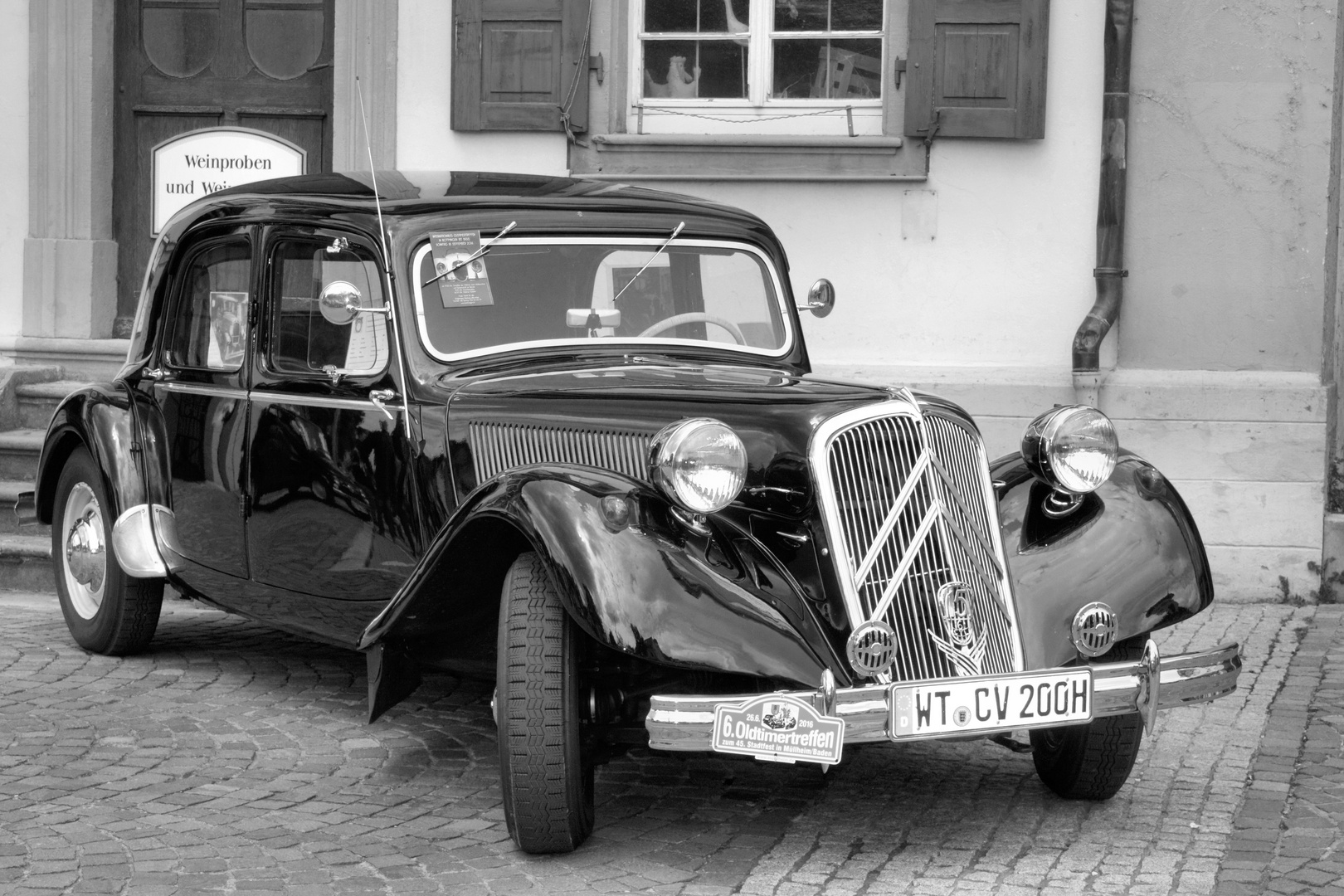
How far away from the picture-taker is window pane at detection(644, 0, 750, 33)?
8.43m

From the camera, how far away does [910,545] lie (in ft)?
12.6

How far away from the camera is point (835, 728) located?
11.3 ft

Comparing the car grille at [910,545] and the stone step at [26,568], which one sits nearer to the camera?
the car grille at [910,545]

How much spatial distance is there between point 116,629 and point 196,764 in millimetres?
1457

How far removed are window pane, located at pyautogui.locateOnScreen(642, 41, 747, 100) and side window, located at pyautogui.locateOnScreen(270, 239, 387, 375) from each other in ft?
12.1

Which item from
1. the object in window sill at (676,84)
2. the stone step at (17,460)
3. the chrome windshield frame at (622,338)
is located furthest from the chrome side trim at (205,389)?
the object in window sill at (676,84)

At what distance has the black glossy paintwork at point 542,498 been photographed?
11.9ft

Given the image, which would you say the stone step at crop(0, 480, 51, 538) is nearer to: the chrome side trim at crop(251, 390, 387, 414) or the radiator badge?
the chrome side trim at crop(251, 390, 387, 414)

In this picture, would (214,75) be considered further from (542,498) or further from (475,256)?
(542,498)

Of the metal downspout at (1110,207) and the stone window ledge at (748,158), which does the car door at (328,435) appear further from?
the metal downspout at (1110,207)

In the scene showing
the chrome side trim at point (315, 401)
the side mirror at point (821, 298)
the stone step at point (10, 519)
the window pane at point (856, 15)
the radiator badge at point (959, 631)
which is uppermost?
the window pane at point (856, 15)

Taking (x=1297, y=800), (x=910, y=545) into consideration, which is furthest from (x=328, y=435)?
(x=1297, y=800)

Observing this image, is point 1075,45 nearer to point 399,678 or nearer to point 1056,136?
point 1056,136

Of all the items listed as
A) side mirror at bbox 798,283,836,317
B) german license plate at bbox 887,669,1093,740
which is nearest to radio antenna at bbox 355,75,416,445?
side mirror at bbox 798,283,836,317
